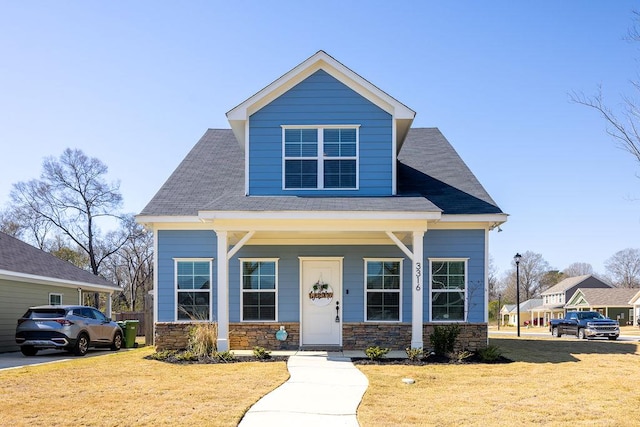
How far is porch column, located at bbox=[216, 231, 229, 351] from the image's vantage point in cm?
1262

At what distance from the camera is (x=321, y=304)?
14.4m

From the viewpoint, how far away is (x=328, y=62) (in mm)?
14406

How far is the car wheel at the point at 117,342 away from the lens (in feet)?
56.1

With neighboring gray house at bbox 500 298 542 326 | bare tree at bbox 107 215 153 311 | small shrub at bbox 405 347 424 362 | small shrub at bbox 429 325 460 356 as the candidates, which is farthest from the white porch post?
neighboring gray house at bbox 500 298 542 326

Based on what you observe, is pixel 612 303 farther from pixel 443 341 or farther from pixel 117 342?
pixel 117 342

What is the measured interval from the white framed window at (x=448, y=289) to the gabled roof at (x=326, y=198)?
1.48 metres

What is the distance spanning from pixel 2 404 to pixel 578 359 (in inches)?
474

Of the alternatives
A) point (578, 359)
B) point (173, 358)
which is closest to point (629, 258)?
point (578, 359)

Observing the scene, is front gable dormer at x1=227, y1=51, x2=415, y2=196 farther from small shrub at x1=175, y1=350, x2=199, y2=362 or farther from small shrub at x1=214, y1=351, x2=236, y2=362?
small shrub at x1=175, y1=350, x2=199, y2=362

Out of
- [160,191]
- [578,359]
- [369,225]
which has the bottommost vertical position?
[578,359]

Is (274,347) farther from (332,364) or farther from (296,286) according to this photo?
(332,364)

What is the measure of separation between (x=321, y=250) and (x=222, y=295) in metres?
3.07

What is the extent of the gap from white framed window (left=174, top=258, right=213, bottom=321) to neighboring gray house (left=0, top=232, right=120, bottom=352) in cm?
580

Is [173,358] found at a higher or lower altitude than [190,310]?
lower
